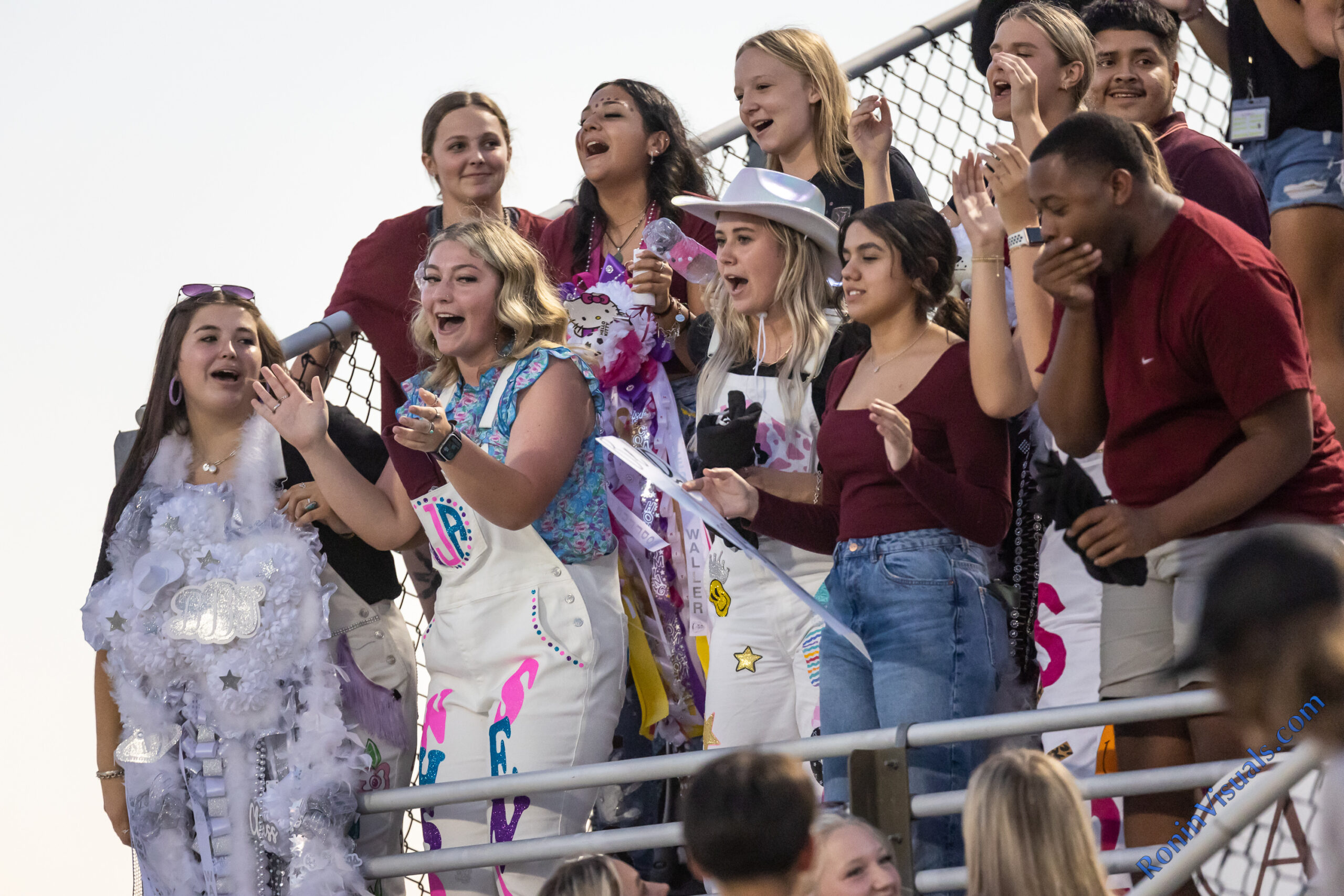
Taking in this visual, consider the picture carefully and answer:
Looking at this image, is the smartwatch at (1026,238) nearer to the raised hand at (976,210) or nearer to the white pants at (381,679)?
the raised hand at (976,210)

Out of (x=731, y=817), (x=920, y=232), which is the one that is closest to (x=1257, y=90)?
(x=920, y=232)

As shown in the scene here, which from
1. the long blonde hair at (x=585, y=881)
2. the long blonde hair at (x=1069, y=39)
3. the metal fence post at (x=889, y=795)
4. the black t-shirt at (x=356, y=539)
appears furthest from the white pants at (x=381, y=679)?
the long blonde hair at (x=1069, y=39)

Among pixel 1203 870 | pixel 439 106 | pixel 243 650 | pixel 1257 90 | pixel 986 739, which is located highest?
pixel 439 106

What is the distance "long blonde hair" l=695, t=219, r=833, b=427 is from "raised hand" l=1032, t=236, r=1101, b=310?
1.03 m

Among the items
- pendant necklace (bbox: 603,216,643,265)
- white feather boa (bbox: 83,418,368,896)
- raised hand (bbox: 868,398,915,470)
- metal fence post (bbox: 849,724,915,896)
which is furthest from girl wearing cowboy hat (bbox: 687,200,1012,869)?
white feather boa (bbox: 83,418,368,896)

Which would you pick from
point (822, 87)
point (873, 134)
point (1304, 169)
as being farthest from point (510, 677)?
point (1304, 169)

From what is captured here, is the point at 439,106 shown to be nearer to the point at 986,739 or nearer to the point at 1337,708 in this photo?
the point at 986,739

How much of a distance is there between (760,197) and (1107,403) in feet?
4.22

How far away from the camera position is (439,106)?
185 inches

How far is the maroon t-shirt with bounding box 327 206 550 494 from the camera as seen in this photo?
4.37m

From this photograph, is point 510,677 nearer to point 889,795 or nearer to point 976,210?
point 889,795

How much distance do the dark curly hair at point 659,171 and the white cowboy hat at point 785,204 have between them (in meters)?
0.43

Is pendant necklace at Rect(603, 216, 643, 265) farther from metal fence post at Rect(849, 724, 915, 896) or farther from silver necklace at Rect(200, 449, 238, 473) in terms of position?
metal fence post at Rect(849, 724, 915, 896)

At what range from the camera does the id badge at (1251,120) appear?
3826mm
